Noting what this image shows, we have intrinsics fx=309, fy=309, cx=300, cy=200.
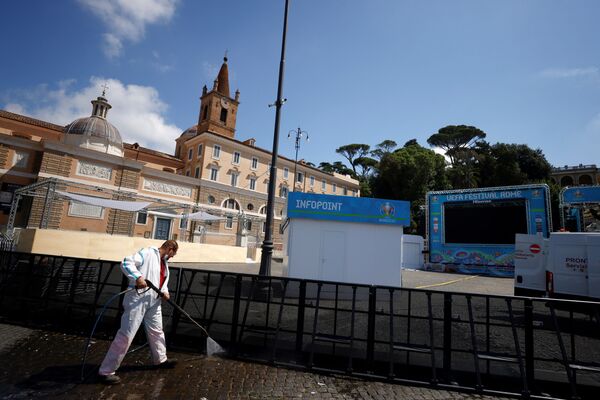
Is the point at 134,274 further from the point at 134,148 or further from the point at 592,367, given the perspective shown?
the point at 134,148

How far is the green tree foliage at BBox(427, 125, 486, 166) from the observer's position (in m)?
51.0

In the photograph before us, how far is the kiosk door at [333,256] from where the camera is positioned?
10.5m

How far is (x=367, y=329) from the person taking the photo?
17.1 feet

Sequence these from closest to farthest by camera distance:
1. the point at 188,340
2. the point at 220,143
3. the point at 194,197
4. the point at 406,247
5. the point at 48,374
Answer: the point at 48,374
the point at 188,340
the point at 406,247
the point at 194,197
the point at 220,143

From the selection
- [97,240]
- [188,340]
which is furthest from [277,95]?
[97,240]

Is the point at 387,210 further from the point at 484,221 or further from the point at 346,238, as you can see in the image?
the point at 484,221

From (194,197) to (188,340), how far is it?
34855mm

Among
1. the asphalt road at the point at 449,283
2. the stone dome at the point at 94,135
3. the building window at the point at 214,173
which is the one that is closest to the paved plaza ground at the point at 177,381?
the asphalt road at the point at 449,283

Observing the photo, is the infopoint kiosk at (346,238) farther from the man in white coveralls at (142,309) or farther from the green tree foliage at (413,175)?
the green tree foliage at (413,175)

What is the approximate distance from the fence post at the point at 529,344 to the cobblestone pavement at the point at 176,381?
967mm

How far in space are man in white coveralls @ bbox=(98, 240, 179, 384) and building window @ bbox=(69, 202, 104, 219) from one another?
29291 millimetres

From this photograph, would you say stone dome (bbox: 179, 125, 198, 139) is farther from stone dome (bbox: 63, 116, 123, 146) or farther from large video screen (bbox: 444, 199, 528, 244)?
large video screen (bbox: 444, 199, 528, 244)

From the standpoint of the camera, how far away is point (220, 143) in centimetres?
4134

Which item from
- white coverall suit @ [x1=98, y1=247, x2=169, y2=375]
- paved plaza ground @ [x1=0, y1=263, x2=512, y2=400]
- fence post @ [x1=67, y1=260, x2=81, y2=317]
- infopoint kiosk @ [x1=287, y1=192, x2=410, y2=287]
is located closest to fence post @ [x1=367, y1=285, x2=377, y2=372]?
paved plaza ground @ [x1=0, y1=263, x2=512, y2=400]
